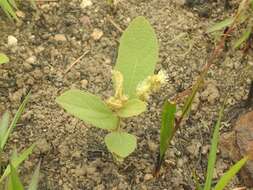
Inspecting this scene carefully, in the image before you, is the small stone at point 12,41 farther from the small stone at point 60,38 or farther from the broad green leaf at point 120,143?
the broad green leaf at point 120,143

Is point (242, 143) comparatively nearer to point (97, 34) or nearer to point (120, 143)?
point (120, 143)

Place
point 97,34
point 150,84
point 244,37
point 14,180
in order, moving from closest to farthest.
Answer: point 14,180, point 150,84, point 244,37, point 97,34

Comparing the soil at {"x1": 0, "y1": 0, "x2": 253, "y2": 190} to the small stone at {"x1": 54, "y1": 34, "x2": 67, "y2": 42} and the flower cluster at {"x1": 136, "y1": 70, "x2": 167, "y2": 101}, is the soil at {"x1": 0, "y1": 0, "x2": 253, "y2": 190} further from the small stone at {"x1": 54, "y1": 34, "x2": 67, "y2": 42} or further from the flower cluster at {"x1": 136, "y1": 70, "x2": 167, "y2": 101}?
the flower cluster at {"x1": 136, "y1": 70, "x2": 167, "y2": 101}

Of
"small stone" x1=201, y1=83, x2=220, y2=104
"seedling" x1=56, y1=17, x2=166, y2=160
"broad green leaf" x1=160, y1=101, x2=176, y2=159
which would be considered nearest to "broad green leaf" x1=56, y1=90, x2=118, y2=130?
"seedling" x1=56, y1=17, x2=166, y2=160

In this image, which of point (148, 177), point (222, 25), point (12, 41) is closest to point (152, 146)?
point (148, 177)

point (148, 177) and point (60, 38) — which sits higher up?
point (60, 38)

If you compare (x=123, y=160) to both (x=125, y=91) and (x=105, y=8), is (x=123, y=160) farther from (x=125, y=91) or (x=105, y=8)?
(x=105, y=8)
